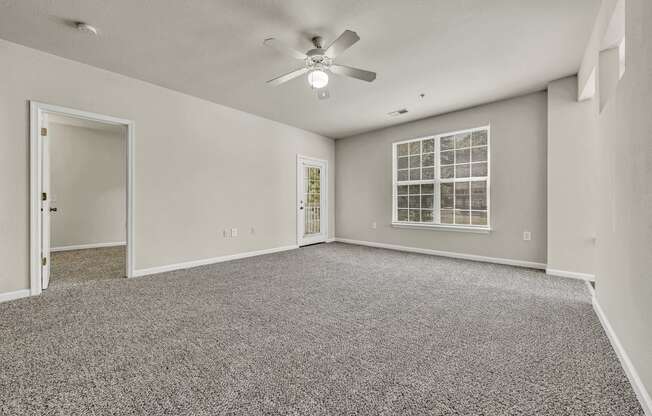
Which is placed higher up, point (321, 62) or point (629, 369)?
point (321, 62)

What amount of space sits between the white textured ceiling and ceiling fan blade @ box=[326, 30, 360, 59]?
0.79 ft

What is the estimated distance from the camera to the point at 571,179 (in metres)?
3.50

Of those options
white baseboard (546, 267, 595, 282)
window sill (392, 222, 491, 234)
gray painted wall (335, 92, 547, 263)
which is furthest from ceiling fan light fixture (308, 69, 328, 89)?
white baseboard (546, 267, 595, 282)

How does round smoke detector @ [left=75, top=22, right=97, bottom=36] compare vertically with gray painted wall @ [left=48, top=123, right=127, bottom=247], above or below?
above

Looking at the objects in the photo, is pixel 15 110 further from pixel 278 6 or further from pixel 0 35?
pixel 278 6

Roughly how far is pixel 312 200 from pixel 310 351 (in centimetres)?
465

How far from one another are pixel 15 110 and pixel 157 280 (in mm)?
2226

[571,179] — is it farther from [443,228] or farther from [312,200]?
[312,200]

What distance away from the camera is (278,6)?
2205 mm

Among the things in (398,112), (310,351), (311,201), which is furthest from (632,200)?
(311,201)

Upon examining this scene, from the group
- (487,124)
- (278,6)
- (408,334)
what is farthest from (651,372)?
(487,124)

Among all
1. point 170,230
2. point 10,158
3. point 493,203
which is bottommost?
point 170,230

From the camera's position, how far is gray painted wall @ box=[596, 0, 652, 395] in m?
1.31

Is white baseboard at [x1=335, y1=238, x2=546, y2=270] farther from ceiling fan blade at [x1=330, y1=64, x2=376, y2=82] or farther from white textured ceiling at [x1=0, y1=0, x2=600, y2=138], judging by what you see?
ceiling fan blade at [x1=330, y1=64, x2=376, y2=82]
